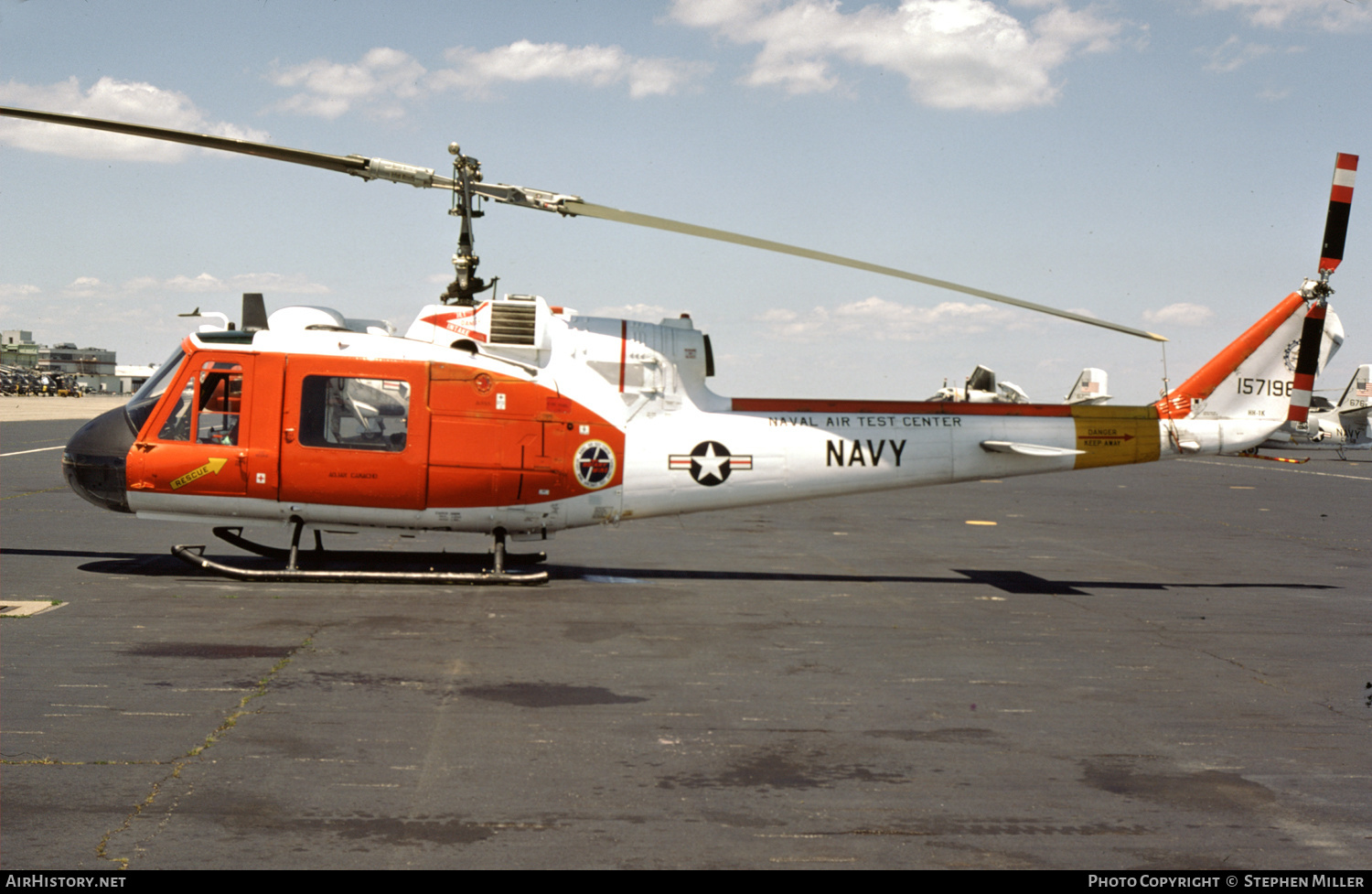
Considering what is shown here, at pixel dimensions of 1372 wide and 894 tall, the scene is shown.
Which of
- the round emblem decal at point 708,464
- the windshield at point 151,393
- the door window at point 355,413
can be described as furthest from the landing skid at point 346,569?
the round emblem decal at point 708,464

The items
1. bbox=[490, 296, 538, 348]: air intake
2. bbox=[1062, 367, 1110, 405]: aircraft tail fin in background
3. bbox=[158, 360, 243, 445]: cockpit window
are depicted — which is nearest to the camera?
bbox=[158, 360, 243, 445]: cockpit window

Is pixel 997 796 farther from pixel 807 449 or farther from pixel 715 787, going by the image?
pixel 807 449

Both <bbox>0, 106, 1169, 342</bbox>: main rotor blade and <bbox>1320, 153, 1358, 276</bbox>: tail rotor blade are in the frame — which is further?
<bbox>1320, 153, 1358, 276</bbox>: tail rotor blade

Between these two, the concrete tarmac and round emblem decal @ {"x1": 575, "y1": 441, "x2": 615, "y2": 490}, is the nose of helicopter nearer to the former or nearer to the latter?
the concrete tarmac

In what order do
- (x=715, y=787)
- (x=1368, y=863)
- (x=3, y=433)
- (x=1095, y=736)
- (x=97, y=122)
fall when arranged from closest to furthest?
1. (x=1368, y=863)
2. (x=715, y=787)
3. (x=1095, y=736)
4. (x=97, y=122)
5. (x=3, y=433)

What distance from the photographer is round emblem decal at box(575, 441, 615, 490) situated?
13.6 metres

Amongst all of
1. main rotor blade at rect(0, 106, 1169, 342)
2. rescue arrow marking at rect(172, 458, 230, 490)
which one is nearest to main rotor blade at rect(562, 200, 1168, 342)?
main rotor blade at rect(0, 106, 1169, 342)

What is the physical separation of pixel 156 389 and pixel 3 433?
41.3 m

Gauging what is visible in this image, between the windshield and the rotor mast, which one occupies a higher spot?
the rotor mast

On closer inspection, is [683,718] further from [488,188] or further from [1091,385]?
[1091,385]

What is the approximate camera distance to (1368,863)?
567 cm

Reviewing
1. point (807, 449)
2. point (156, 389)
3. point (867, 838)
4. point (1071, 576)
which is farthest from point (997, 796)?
point (156, 389)

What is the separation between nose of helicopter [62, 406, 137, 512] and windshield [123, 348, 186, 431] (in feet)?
0.35

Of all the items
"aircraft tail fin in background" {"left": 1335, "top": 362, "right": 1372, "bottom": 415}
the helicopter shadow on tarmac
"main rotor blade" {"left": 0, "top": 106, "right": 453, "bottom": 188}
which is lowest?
the helicopter shadow on tarmac
